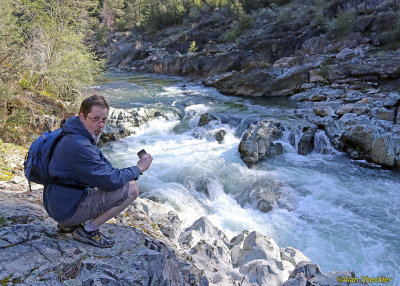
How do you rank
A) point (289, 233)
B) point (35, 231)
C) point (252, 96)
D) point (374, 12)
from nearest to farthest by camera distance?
point (35, 231)
point (289, 233)
point (252, 96)
point (374, 12)

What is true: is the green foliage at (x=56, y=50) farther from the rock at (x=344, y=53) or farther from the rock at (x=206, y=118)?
the rock at (x=344, y=53)

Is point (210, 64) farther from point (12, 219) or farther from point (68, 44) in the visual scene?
point (12, 219)

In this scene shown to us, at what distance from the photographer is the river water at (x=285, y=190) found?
6270 mm

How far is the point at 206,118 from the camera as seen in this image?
1407 centimetres

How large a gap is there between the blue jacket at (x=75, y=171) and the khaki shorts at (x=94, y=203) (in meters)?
0.06

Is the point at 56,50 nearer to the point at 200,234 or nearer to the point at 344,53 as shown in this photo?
the point at 200,234

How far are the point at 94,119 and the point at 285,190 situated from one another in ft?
22.6

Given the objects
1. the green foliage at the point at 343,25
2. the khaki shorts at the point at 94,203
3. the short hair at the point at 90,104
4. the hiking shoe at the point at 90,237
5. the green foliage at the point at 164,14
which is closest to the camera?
the short hair at the point at 90,104

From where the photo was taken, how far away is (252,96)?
64.8ft

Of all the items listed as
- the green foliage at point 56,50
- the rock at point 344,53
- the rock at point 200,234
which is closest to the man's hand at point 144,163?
the rock at point 200,234

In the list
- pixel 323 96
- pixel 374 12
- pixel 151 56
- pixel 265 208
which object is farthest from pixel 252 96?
pixel 151 56

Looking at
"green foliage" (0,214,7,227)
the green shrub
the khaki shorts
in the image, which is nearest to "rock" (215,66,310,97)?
the green shrub

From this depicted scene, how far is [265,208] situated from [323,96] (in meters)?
11.5

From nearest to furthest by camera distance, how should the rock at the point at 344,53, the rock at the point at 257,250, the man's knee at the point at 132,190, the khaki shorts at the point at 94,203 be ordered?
the khaki shorts at the point at 94,203
the man's knee at the point at 132,190
the rock at the point at 257,250
the rock at the point at 344,53
